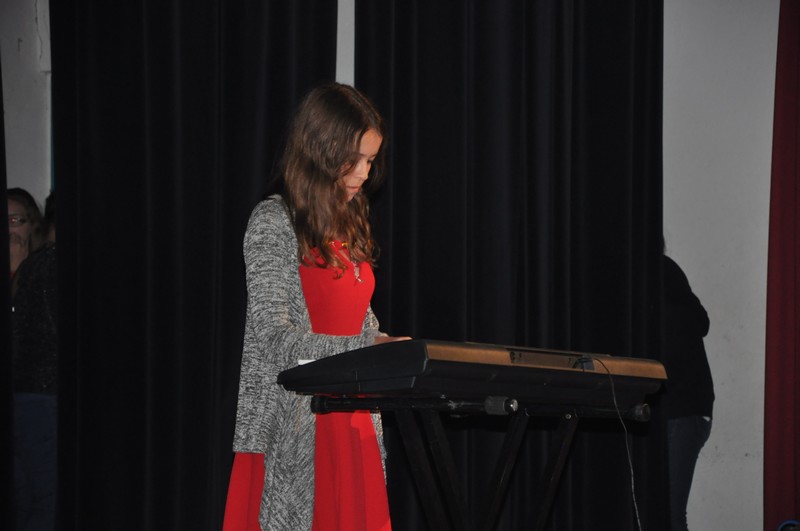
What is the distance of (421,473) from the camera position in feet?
4.64

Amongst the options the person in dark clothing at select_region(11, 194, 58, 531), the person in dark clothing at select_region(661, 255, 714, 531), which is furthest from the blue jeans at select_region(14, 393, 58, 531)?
the person in dark clothing at select_region(661, 255, 714, 531)

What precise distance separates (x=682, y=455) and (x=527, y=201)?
3.72 ft

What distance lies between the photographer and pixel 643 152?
11.0ft

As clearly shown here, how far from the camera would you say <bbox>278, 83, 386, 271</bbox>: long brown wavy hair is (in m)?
1.71

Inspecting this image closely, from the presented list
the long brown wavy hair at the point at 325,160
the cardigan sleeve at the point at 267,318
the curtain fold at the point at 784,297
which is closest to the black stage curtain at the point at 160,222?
the long brown wavy hair at the point at 325,160

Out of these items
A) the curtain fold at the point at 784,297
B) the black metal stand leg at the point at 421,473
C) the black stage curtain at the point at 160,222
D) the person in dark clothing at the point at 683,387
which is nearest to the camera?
the black metal stand leg at the point at 421,473

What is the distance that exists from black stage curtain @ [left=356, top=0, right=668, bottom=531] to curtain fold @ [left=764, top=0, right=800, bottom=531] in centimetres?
52

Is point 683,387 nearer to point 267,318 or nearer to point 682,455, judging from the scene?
point 682,455

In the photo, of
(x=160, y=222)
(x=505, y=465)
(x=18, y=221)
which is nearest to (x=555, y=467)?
(x=505, y=465)

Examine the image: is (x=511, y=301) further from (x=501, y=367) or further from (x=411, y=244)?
(x=501, y=367)

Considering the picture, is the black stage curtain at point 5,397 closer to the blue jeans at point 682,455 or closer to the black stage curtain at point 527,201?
the black stage curtain at point 527,201

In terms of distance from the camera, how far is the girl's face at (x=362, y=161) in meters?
1.75

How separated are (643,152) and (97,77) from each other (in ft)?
6.38

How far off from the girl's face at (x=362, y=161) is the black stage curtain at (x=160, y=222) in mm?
1151
